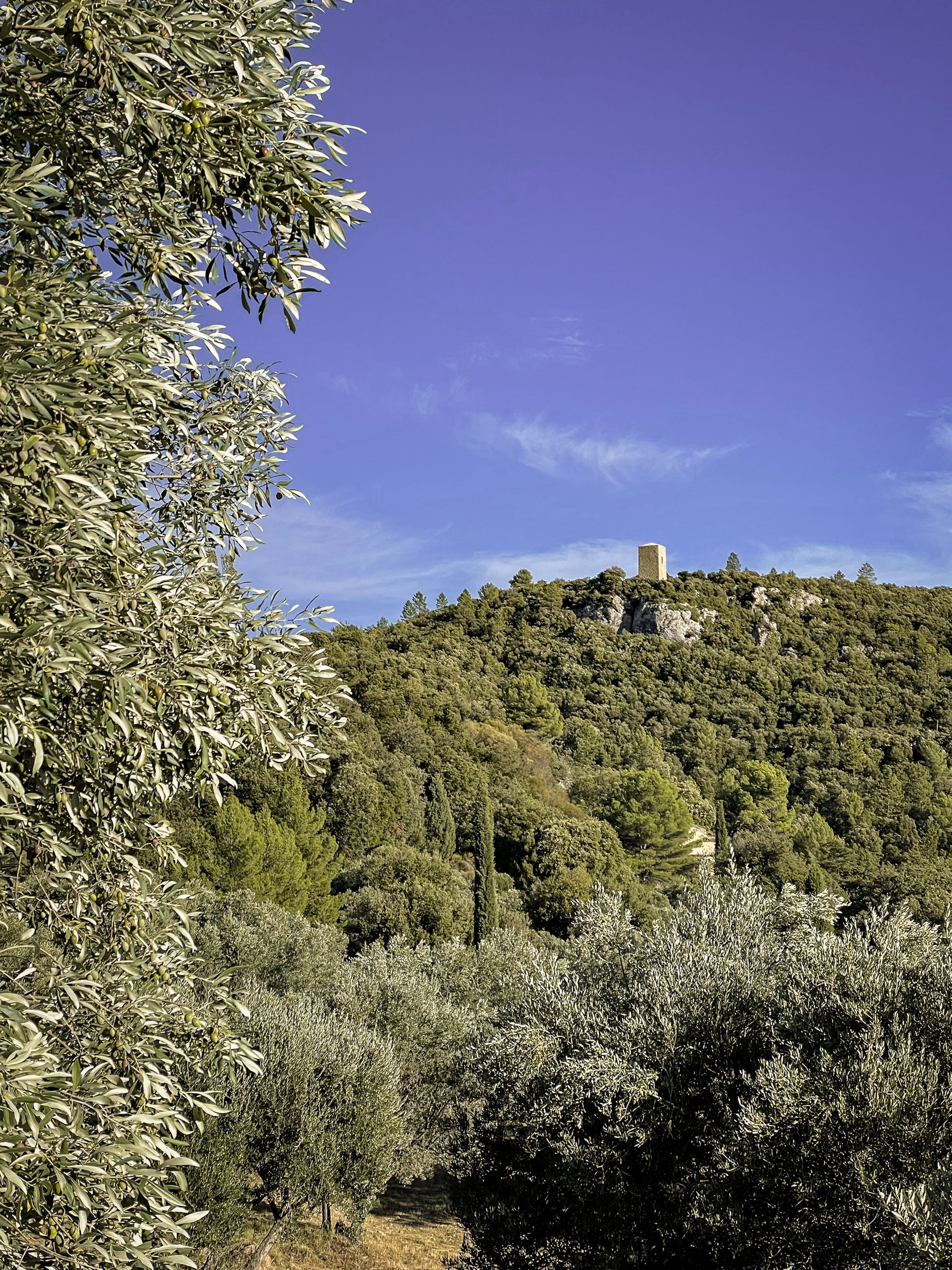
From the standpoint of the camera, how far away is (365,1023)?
1593cm

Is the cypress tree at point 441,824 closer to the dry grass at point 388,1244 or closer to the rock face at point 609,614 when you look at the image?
the dry grass at point 388,1244

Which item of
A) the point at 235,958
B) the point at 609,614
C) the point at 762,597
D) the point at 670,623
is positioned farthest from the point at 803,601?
the point at 235,958

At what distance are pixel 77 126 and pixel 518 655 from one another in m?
64.4

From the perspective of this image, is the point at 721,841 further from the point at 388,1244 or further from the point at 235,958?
the point at 388,1244

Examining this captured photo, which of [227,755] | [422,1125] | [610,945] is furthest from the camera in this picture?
[422,1125]

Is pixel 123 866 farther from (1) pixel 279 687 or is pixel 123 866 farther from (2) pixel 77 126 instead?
(2) pixel 77 126

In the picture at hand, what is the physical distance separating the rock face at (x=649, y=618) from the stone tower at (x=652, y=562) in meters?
10.2

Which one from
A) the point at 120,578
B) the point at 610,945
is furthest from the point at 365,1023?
the point at 120,578

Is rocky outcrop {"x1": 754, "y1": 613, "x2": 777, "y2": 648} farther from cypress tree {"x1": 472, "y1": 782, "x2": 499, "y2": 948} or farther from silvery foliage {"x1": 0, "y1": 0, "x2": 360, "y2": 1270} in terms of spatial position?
silvery foliage {"x1": 0, "y1": 0, "x2": 360, "y2": 1270}

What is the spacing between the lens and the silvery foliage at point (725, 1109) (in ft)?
21.9

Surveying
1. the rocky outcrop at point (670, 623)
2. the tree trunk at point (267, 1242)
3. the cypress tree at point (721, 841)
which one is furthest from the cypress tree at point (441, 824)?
the rocky outcrop at point (670, 623)

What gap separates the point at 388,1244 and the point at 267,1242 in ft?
14.0

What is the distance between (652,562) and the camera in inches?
3602

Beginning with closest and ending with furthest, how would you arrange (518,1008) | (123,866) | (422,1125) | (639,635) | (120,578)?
(120,578) → (123,866) → (518,1008) → (422,1125) → (639,635)
